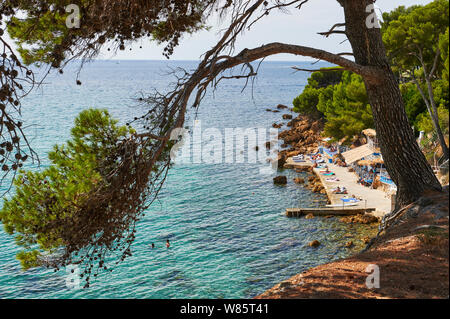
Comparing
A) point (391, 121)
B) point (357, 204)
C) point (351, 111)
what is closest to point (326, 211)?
point (357, 204)

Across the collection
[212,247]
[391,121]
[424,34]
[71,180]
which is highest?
[424,34]

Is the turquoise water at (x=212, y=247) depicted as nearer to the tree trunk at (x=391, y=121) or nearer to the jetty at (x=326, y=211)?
the jetty at (x=326, y=211)

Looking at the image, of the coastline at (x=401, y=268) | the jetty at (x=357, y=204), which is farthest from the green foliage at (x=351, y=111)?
the coastline at (x=401, y=268)

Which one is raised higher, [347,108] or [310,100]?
[310,100]

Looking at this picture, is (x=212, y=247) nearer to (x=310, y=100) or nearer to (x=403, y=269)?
(x=403, y=269)

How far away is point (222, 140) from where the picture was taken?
5112cm

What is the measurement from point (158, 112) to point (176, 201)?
23.5 m

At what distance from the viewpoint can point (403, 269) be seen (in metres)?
4.88

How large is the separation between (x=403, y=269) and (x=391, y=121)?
264 cm

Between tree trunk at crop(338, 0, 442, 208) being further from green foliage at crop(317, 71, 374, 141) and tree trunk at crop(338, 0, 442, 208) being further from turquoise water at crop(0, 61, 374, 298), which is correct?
green foliage at crop(317, 71, 374, 141)

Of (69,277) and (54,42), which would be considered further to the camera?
(69,277)

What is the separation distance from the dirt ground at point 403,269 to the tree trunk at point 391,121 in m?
0.32

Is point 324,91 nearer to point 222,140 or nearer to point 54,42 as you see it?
point 222,140
